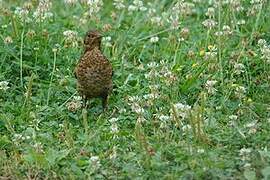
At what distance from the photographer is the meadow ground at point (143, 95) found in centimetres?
507

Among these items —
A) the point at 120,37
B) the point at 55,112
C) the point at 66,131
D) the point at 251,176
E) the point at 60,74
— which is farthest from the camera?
the point at 120,37

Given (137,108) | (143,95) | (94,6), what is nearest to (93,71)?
(143,95)

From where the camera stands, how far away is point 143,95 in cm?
648

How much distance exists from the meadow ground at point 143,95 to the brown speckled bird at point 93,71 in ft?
0.39

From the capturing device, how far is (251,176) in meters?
4.73

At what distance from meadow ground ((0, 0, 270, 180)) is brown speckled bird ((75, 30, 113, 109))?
4.7 inches

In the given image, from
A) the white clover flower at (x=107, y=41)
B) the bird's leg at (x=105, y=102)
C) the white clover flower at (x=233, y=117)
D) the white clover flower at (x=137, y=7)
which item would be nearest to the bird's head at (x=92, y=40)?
the bird's leg at (x=105, y=102)

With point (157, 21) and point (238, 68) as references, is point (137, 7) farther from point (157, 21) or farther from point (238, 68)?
point (238, 68)

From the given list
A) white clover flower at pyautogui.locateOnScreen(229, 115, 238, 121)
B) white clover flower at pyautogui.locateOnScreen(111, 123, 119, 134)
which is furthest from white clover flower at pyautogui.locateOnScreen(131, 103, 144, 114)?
white clover flower at pyautogui.locateOnScreen(229, 115, 238, 121)

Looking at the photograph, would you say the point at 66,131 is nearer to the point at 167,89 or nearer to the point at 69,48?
the point at 167,89

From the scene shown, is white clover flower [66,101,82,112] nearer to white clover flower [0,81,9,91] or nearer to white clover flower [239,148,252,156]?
white clover flower [0,81,9,91]

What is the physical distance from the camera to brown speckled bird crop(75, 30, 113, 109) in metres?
6.30

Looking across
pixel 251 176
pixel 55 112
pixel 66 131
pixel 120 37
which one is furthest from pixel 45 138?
pixel 120 37

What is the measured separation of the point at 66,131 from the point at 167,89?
3.85ft
